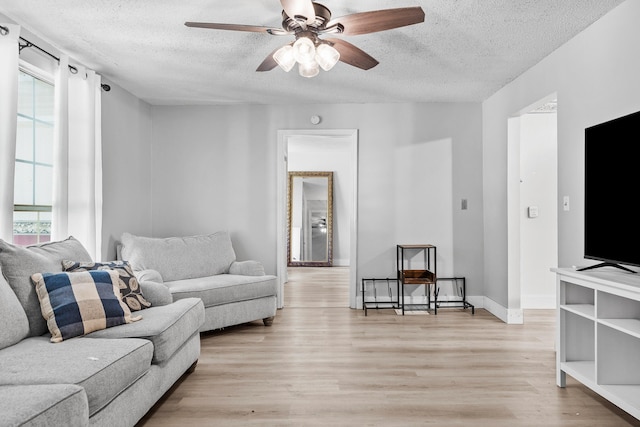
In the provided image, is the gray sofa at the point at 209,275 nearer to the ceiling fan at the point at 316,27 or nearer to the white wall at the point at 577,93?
the ceiling fan at the point at 316,27

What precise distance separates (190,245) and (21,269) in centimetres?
214

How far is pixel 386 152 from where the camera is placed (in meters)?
5.00

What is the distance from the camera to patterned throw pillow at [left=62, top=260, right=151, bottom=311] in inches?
104

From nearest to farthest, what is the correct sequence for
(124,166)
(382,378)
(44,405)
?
(44,405)
(382,378)
(124,166)

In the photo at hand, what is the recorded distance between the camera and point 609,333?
235cm

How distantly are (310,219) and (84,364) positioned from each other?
22.4 ft

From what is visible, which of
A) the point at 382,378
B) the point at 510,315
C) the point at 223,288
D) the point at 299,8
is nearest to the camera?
the point at 299,8

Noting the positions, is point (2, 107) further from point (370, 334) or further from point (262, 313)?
point (370, 334)

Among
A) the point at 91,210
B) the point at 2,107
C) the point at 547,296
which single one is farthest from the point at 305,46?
the point at 547,296

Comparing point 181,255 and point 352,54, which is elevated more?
point 352,54

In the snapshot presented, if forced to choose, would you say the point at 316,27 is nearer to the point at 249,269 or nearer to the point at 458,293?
the point at 249,269

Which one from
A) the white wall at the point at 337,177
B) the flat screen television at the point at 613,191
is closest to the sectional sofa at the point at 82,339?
the flat screen television at the point at 613,191

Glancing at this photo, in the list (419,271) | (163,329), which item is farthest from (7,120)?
(419,271)

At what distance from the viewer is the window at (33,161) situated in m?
3.08
